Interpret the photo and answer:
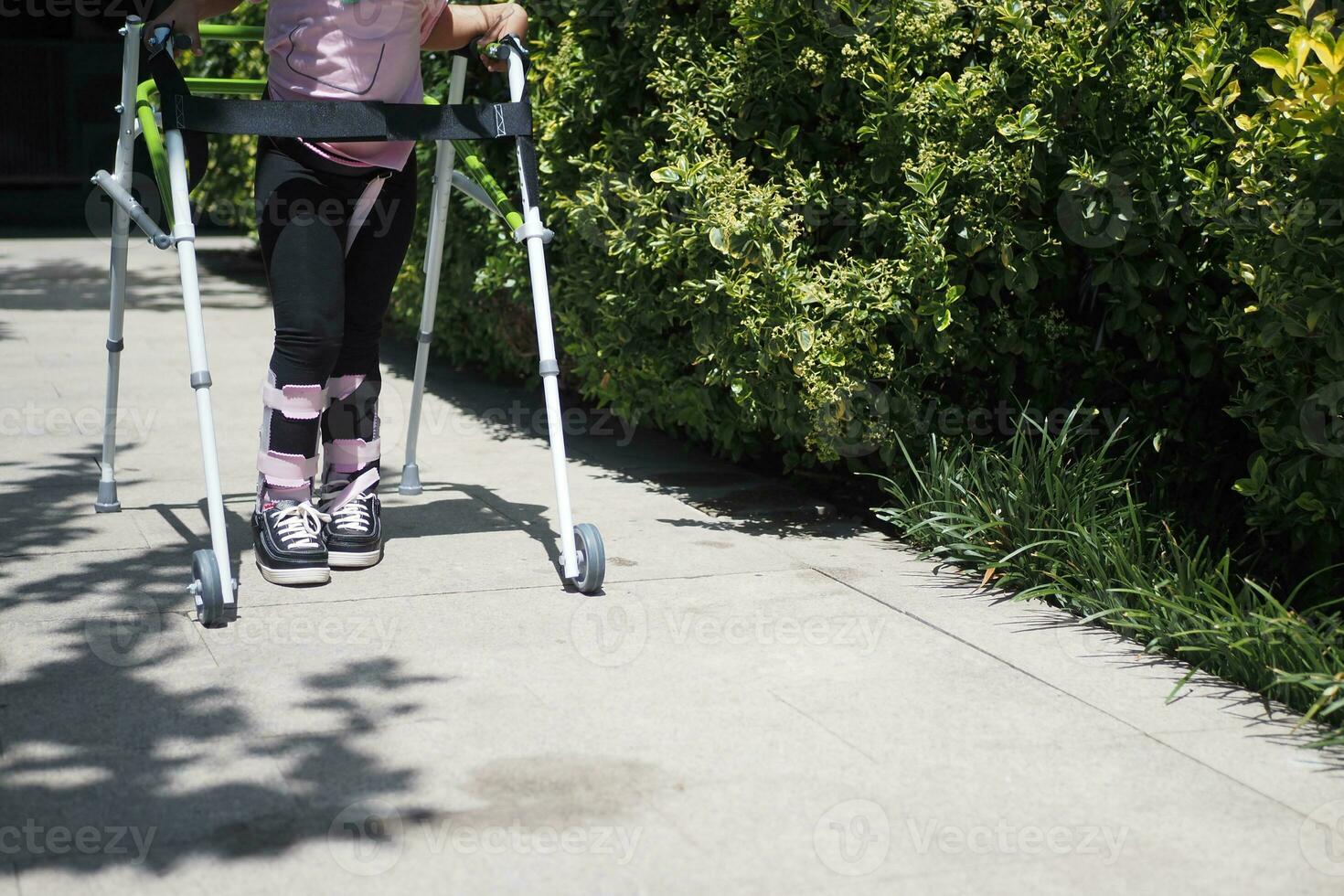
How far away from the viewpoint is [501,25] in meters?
4.70

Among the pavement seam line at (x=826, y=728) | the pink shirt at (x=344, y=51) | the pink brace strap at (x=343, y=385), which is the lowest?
the pavement seam line at (x=826, y=728)

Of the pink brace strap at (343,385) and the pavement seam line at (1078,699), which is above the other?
the pink brace strap at (343,385)

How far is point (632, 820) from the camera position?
9.84ft

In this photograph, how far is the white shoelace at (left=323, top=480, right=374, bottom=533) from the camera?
4672 mm

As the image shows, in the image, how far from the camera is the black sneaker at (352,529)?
4648mm

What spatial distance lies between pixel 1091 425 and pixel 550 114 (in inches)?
94.2

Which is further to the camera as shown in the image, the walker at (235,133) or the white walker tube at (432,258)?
the white walker tube at (432,258)

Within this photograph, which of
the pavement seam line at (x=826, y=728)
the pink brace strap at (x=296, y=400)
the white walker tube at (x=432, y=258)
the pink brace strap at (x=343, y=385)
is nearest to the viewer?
the pavement seam line at (x=826, y=728)

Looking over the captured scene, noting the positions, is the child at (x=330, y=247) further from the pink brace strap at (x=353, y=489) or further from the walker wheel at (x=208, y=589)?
the walker wheel at (x=208, y=589)

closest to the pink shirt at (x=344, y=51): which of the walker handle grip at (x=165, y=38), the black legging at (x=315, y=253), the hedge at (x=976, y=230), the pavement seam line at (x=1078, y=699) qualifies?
the black legging at (x=315, y=253)

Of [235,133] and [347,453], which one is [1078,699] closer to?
[347,453]

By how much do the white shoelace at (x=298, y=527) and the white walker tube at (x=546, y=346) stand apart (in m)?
0.74

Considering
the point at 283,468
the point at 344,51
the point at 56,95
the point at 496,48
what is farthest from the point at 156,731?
the point at 56,95

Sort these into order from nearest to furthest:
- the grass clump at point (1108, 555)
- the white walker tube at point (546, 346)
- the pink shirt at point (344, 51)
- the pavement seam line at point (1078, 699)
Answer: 1. the pavement seam line at point (1078, 699)
2. the grass clump at point (1108, 555)
3. the pink shirt at point (344, 51)
4. the white walker tube at point (546, 346)
